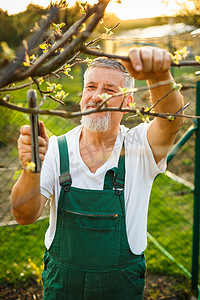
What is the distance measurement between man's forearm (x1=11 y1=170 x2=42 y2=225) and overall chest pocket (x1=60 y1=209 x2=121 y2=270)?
0.21 meters

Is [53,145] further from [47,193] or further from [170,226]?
[170,226]

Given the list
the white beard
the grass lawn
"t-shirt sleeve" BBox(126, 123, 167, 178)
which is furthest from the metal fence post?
the white beard

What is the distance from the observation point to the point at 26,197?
1.46 metres

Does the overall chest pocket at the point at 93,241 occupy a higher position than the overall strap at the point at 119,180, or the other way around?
the overall strap at the point at 119,180

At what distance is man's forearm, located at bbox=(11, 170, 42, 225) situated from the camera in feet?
4.44

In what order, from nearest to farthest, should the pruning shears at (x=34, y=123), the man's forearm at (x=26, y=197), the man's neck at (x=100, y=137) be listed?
the pruning shears at (x=34, y=123)
the man's forearm at (x=26, y=197)
the man's neck at (x=100, y=137)

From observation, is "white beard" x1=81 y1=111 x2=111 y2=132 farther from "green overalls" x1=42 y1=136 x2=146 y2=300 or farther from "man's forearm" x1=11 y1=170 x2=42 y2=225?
"man's forearm" x1=11 y1=170 x2=42 y2=225

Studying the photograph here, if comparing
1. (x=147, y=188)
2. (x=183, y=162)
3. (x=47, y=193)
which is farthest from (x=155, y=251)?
(x=183, y=162)

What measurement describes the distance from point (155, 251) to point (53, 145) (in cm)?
230

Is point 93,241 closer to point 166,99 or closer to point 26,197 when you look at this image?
point 26,197

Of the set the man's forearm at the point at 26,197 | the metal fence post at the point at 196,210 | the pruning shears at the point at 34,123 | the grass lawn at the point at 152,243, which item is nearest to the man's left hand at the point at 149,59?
the pruning shears at the point at 34,123

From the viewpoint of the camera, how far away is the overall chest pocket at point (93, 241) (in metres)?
1.70

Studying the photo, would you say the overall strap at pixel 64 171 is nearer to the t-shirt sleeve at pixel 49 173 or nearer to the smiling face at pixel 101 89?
the t-shirt sleeve at pixel 49 173

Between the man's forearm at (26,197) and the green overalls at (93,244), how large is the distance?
0.65ft
